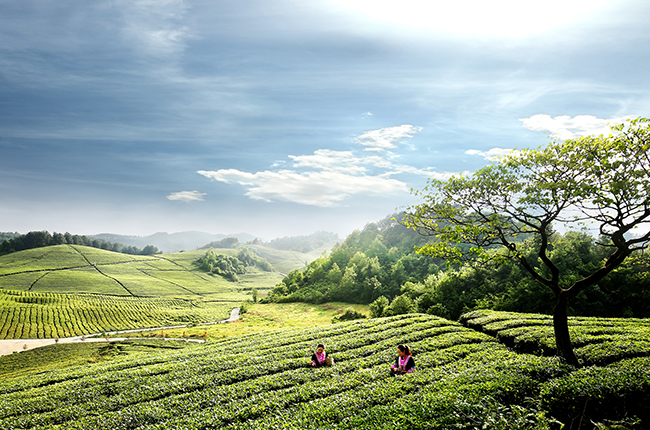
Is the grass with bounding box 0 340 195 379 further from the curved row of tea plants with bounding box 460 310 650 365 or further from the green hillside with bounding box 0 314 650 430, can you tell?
the curved row of tea plants with bounding box 460 310 650 365

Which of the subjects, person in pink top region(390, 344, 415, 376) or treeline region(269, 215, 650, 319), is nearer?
person in pink top region(390, 344, 415, 376)

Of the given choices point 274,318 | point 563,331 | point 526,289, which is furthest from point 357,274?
point 563,331

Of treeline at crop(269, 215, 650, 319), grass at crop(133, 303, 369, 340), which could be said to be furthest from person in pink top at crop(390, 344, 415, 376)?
grass at crop(133, 303, 369, 340)

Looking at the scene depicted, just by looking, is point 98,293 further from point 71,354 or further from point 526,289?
point 526,289

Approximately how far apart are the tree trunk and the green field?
99.0 metres

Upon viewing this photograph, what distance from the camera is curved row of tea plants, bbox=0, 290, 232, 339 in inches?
2918

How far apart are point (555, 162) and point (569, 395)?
11.2 m

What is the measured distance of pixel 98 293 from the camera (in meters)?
116

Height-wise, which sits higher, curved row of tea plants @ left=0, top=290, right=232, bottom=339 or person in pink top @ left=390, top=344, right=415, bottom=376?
person in pink top @ left=390, top=344, right=415, bottom=376

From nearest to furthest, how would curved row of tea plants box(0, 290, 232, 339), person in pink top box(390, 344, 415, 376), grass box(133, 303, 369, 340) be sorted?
person in pink top box(390, 344, 415, 376), grass box(133, 303, 369, 340), curved row of tea plants box(0, 290, 232, 339)

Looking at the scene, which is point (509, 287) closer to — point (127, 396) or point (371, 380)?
point (371, 380)

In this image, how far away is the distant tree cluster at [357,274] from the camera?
86750mm

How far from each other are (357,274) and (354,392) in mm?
84713

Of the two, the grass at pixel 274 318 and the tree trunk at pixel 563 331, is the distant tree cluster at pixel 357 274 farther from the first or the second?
the tree trunk at pixel 563 331
